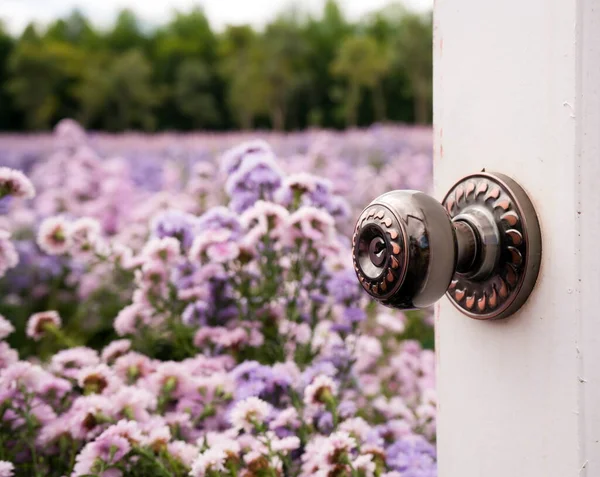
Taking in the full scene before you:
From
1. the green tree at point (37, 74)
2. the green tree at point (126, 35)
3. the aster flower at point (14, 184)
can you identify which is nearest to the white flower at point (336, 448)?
the aster flower at point (14, 184)

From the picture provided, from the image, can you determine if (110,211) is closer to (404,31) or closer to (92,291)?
(92,291)

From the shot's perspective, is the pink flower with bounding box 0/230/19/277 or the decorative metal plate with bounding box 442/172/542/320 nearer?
the decorative metal plate with bounding box 442/172/542/320

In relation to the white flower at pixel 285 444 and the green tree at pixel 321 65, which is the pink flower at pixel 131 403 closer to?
the white flower at pixel 285 444

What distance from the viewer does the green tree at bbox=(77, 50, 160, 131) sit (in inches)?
518

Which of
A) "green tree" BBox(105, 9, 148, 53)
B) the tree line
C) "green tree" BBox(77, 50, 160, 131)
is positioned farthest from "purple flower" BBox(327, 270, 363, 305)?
"green tree" BBox(105, 9, 148, 53)

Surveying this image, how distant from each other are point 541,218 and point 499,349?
0.39ft

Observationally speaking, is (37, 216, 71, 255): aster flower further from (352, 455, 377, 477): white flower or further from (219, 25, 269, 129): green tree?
(219, 25, 269, 129): green tree

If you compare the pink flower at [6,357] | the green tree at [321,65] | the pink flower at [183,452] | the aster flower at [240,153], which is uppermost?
the green tree at [321,65]

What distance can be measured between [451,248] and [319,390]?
0.72m

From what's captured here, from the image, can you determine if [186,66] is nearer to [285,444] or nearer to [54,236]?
[54,236]

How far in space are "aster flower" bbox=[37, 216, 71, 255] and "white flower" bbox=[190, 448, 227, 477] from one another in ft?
2.74

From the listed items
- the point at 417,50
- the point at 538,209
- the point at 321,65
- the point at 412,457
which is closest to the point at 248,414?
the point at 412,457

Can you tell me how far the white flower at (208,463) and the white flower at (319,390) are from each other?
250 mm

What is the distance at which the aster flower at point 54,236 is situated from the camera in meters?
1.57
